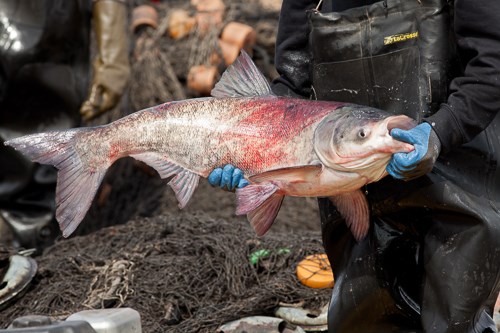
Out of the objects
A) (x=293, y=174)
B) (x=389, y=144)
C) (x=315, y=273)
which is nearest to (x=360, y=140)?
(x=389, y=144)

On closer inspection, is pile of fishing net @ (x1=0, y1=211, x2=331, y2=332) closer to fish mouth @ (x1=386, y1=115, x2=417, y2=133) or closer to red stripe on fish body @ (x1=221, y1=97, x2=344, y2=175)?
red stripe on fish body @ (x1=221, y1=97, x2=344, y2=175)

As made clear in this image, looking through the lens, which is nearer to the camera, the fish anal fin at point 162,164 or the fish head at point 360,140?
the fish head at point 360,140

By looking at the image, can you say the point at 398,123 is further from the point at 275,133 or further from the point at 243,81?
the point at 243,81

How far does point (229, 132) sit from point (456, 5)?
1071mm

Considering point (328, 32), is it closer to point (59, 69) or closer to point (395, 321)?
point (395, 321)

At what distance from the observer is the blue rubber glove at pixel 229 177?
3.67 meters

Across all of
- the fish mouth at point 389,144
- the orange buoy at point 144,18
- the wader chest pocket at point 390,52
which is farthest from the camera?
the orange buoy at point 144,18

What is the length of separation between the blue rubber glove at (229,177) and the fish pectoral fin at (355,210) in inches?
16.7

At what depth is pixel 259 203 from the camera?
3531 millimetres

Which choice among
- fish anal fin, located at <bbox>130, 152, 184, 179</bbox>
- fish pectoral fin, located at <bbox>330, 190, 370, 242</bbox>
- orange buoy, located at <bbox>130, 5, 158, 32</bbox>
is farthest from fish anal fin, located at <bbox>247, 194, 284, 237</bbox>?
orange buoy, located at <bbox>130, 5, 158, 32</bbox>

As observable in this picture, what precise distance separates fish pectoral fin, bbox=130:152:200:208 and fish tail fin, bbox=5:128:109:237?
0.23m

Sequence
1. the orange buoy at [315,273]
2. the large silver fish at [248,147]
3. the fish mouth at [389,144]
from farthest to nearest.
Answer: the orange buoy at [315,273] < the large silver fish at [248,147] < the fish mouth at [389,144]

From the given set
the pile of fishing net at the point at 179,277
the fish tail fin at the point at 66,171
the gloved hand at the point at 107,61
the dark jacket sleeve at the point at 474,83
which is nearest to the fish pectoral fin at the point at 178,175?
the fish tail fin at the point at 66,171

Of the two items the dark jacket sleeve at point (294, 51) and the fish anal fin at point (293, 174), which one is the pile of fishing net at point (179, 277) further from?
the fish anal fin at point (293, 174)
